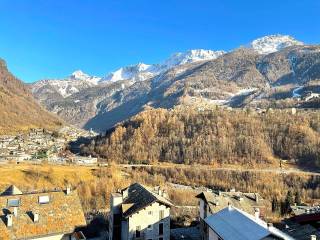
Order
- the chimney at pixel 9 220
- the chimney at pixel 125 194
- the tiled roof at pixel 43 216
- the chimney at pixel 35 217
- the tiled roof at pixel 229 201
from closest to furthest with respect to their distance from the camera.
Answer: the chimney at pixel 9 220 → the tiled roof at pixel 43 216 → the chimney at pixel 35 217 → the tiled roof at pixel 229 201 → the chimney at pixel 125 194

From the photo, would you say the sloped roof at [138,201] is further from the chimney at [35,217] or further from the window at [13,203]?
the window at [13,203]

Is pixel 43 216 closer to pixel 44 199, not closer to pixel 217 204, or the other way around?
pixel 44 199

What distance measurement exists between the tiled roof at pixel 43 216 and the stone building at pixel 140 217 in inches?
215

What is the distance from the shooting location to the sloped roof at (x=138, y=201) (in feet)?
166

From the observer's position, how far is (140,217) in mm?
50844

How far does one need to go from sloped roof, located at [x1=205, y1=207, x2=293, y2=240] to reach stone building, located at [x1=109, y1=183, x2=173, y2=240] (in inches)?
436

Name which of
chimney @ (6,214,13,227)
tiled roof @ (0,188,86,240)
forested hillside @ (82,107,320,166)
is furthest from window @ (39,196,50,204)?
forested hillside @ (82,107,320,166)

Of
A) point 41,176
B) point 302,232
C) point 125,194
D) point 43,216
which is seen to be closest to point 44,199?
point 43,216

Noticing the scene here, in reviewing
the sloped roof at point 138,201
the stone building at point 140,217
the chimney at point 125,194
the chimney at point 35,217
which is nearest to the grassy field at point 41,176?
the chimney at point 125,194

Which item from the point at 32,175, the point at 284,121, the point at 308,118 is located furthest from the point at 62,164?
the point at 308,118

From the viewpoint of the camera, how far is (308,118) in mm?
199500

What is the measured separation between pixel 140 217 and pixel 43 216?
10907 mm

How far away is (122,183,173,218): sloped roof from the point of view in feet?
166

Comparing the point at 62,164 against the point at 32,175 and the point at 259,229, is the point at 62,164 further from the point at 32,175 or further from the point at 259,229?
the point at 259,229
